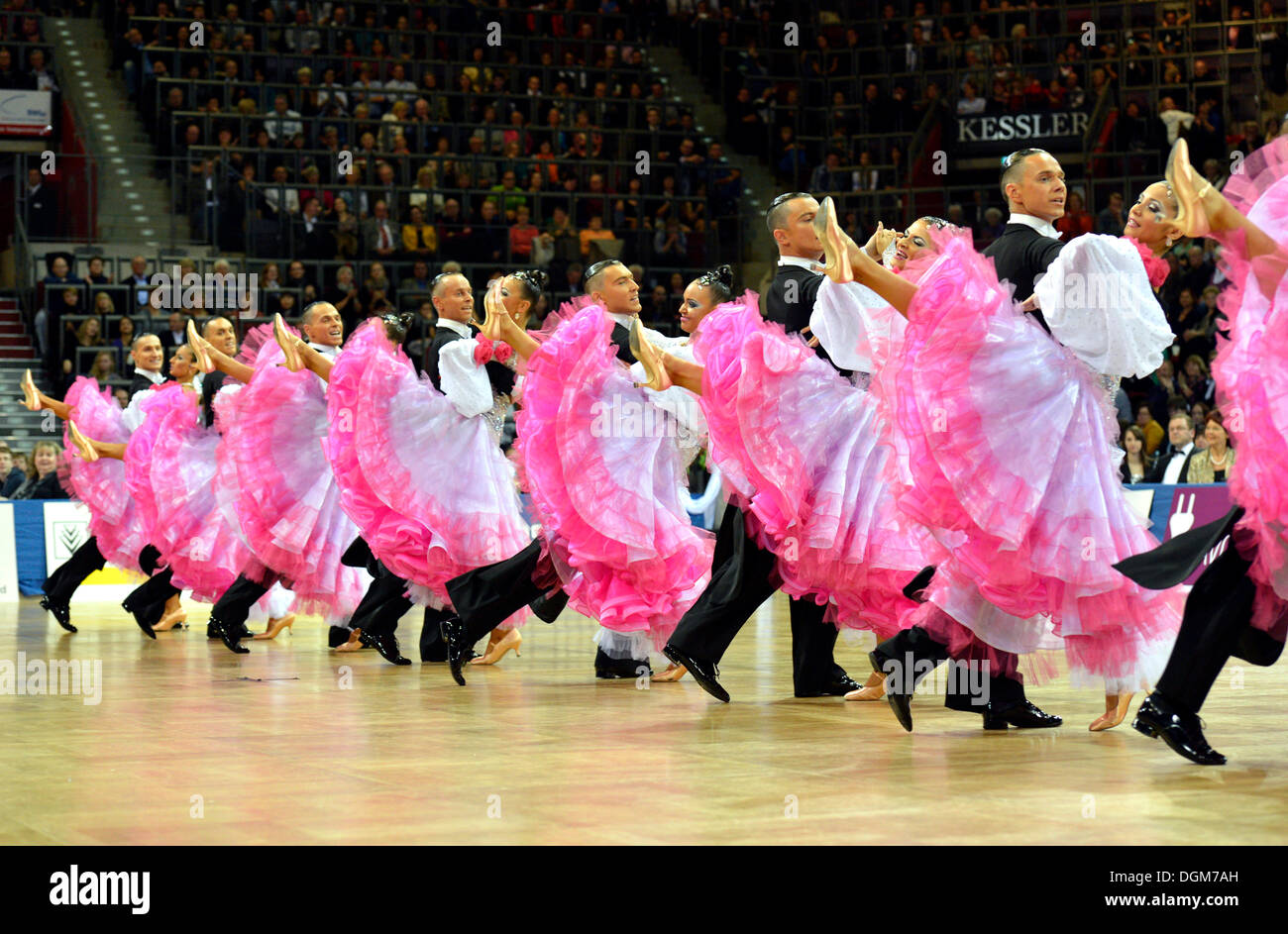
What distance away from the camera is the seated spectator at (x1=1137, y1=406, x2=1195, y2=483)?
508 inches

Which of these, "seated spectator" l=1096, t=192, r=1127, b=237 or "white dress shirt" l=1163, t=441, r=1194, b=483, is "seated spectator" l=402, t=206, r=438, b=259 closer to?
"seated spectator" l=1096, t=192, r=1127, b=237

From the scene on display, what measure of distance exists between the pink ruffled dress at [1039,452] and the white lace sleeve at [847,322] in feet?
2.51

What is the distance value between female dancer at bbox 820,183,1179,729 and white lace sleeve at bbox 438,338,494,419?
3101 millimetres

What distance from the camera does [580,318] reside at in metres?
7.21

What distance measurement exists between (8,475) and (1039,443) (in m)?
11.9

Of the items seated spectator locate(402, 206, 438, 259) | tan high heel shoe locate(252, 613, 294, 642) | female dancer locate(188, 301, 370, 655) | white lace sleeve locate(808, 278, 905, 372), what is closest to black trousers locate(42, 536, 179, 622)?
tan high heel shoe locate(252, 613, 294, 642)

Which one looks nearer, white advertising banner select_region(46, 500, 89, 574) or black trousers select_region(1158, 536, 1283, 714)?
black trousers select_region(1158, 536, 1283, 714)

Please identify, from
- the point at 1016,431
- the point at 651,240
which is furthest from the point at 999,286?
the point at 651,240

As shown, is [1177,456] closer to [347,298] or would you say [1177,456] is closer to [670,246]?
[670,246]

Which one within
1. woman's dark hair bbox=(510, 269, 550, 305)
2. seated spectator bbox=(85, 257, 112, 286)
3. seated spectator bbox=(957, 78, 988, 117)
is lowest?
woman's dark hair bbox=(510, 269, 550, 305)

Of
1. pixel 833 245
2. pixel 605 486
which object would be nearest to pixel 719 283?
pixel 605 486

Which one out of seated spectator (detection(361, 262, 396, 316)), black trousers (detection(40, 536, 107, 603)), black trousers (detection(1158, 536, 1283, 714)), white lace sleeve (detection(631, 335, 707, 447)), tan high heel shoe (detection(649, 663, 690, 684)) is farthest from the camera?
seated spectator (detection(361, 262, 396, 316))

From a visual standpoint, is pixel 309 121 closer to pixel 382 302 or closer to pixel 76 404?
pixel 382 302
